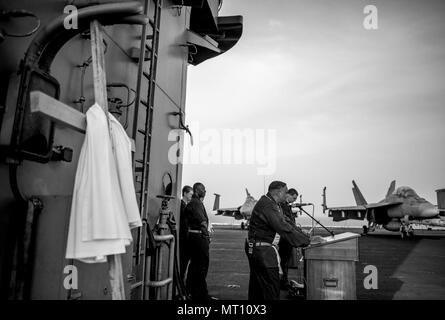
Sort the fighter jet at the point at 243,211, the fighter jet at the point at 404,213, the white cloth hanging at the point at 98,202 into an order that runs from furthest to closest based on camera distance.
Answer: the fighter jet at the point at 243,211 → the fighter jet at the point at 404,213 → the white cloth hanging at the point at 98,202

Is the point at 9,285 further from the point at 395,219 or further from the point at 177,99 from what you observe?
the point at 395,219

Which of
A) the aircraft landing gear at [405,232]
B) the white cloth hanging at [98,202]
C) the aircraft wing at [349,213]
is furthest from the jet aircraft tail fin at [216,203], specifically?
the white cloth hanging at [98,202]

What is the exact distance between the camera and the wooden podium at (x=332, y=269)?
4562 millimetres

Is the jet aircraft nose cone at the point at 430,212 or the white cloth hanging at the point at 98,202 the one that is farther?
the jet aircraft nose cone at the point at 430,212

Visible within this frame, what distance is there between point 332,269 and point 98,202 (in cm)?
423

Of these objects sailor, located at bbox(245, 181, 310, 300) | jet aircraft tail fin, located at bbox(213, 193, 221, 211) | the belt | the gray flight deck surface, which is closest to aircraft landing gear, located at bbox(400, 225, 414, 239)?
the gray flight deck surface

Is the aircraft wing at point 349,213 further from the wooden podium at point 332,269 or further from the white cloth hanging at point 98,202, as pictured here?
the white cloth hanging at point 98,202

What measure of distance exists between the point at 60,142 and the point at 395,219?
29.7 meters

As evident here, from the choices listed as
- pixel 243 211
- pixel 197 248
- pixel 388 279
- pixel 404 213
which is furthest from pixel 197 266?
pixel 243 211

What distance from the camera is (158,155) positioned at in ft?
13.8

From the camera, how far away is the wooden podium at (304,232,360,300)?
15.0ft

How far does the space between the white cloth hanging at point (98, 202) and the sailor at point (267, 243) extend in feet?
9.84

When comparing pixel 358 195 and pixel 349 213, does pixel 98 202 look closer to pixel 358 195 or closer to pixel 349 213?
pixel 349 213

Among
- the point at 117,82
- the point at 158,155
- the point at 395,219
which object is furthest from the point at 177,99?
the point at 395,219
